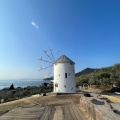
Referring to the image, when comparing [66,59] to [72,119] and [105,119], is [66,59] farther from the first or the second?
[105,119]

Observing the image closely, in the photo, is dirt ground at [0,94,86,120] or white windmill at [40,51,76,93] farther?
white windmill at [40,51,76,93]

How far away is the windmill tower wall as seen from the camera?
104 ft

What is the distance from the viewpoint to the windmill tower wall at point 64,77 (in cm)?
3184

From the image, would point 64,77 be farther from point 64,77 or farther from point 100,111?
point 100,111

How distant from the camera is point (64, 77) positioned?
3192cm

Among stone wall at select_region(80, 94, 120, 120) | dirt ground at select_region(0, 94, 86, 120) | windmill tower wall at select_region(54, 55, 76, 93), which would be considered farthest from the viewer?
windmill tower wall at select_region(54, 55, 76, 93)

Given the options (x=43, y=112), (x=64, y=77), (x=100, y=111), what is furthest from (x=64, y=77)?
(x=100, y=111)

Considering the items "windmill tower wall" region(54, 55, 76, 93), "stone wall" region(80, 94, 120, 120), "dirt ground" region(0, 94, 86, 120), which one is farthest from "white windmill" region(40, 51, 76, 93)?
"stone wall" region(80, 94, 120, 120)

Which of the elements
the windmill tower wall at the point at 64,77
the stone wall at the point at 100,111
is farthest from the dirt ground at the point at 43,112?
the windmill tower wall at the point at 64,77

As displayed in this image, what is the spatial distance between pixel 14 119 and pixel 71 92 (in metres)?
19.6

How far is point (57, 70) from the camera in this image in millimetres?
32844

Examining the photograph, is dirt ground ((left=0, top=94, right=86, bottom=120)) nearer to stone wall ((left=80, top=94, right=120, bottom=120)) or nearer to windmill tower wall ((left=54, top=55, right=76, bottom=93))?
stone wall ((left=80, top=94, right=120, bottom=120))

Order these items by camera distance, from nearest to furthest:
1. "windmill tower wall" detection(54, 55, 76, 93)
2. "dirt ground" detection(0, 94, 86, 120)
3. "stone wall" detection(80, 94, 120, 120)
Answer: "stone wall" detection(80, 94, 120, 120) → "dirt ground" detection(0, 94, 86, 120) → "windmill tower wall" detection(54, 55, 76, 93)

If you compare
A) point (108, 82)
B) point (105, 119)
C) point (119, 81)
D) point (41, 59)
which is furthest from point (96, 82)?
point (105, 119)
